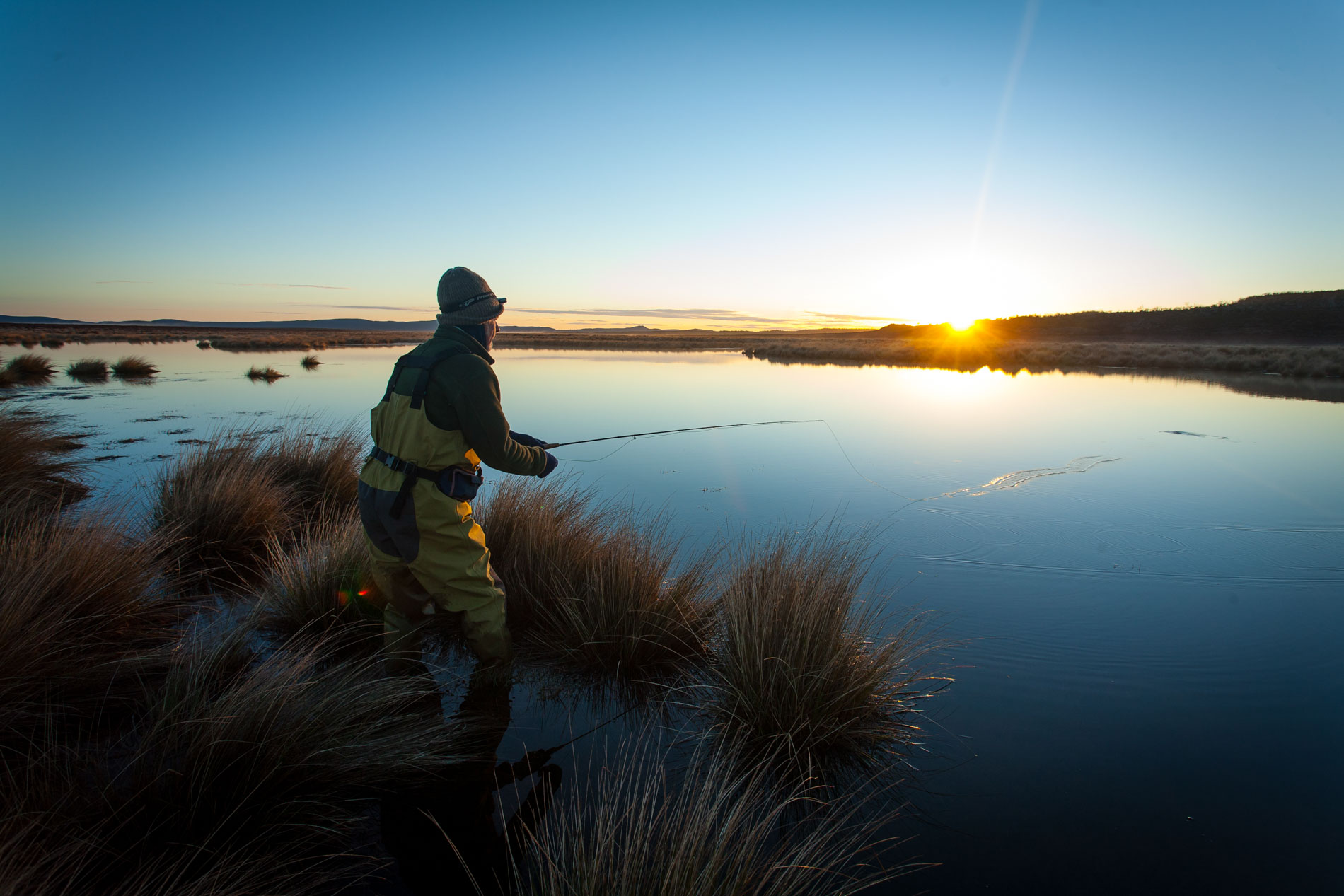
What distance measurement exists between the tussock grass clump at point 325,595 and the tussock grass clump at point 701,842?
1882 millimetres

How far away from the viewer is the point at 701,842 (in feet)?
5.94

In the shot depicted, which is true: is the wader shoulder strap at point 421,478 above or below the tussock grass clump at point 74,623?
→ above

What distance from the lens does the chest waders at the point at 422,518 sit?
9.15ft

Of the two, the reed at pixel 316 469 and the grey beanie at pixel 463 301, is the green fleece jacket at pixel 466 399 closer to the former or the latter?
the grey beanie at pixel 463 301

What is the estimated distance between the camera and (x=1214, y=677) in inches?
146

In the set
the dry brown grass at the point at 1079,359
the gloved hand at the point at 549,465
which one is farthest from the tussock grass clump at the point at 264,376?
the dry brown grass at the point at 1079,359

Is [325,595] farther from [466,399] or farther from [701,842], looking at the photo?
[701,842]

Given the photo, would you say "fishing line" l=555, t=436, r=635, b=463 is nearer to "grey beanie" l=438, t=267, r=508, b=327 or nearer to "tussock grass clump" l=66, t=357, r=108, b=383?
"grey beanie" l=438, t=267, r=508, b=327

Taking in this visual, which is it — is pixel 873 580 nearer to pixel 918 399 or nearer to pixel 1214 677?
pixel 1214 677

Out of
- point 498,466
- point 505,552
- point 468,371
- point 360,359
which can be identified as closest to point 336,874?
point 498,466

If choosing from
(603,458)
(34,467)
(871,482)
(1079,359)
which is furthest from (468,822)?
(1079,359)

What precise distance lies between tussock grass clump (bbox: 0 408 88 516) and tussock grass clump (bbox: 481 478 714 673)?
139 inches

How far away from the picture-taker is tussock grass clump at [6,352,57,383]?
63.9 ft

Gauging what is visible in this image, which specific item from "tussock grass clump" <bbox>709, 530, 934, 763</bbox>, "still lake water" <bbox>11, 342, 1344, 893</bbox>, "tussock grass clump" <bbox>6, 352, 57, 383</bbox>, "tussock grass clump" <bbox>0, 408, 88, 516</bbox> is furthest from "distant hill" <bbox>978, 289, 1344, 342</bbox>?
"tussock grass clump" <bbox>6, 352, 57, 383</bbox>
